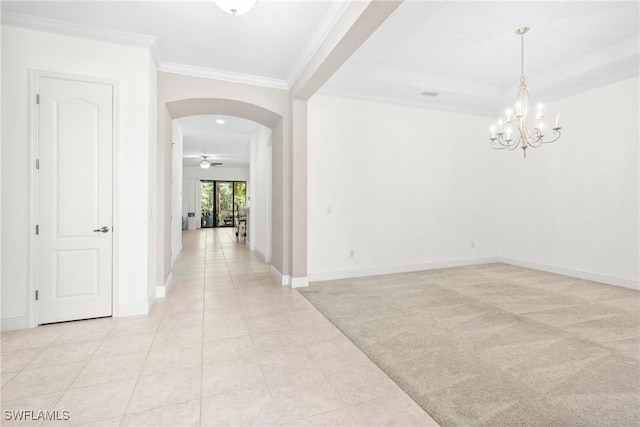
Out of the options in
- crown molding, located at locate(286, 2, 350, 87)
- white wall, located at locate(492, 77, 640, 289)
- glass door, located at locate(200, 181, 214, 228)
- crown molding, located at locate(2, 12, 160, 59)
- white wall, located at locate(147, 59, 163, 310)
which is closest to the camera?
crown molding, located at locate(286, 2, 350, 87)

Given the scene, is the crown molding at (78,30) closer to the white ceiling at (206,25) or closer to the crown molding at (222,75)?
the white ceiling at (206,25)

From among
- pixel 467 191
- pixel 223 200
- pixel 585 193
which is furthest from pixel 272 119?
pixel 223 200

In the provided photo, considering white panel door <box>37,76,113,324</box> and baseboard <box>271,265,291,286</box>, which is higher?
white panel door <box>37,76,113,324</box>

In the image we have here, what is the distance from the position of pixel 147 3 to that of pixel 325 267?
3.97 m

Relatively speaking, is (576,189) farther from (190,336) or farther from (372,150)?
(190,336)

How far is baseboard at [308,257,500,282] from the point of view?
493 cm

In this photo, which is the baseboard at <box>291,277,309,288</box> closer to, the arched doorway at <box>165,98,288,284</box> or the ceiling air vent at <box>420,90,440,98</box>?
the arched doorway at <box>165,98,288,284</box>

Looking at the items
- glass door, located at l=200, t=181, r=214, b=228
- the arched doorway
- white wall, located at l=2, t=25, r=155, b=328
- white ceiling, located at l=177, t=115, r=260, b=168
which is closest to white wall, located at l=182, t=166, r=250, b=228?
glass door, located at l=200, t=181, r=214, b=228

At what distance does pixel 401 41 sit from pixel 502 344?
11.5ft

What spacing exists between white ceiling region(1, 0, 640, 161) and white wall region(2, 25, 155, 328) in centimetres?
18

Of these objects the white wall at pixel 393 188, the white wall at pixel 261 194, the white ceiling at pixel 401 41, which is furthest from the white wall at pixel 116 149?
the white wall at pixel 261 194

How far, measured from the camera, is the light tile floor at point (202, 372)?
1801 mm
